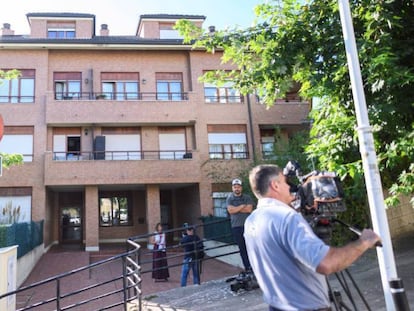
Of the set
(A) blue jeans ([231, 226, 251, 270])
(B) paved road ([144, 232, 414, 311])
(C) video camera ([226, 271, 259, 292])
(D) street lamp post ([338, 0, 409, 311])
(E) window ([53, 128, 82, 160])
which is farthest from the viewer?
(E) window ([53, 128, 82, 160])

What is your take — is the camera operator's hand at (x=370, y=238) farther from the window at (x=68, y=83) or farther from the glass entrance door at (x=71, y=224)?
the glass entrance door at (x=71, y=224)

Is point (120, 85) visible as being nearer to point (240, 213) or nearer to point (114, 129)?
point (114, 129)

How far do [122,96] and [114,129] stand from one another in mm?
2067

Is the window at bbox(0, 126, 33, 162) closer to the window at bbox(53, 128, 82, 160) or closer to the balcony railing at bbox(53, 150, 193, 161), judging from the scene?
the window at bbox(53, 128, 82, 160)

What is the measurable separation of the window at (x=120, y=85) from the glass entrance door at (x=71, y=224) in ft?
23.8

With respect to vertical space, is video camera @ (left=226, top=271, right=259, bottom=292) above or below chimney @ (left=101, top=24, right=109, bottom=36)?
below

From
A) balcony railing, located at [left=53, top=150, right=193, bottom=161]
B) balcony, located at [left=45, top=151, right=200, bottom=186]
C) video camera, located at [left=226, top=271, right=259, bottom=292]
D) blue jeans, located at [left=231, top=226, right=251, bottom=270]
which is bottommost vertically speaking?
video camera, located at [left=226, top=271, right=259, bottom=292]

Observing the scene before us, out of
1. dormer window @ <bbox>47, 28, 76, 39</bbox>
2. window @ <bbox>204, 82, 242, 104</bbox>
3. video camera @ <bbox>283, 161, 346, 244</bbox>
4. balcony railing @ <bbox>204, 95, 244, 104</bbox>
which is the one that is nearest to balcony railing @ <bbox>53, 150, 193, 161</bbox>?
balcony railing @ <bbox>204, 95, 244, 104</bbox>

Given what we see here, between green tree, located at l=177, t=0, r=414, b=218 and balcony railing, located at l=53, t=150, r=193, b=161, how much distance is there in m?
15.9

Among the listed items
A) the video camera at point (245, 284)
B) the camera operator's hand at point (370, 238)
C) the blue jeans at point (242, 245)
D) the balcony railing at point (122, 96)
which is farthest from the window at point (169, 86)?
the camera operator's hand at point (370, 238)

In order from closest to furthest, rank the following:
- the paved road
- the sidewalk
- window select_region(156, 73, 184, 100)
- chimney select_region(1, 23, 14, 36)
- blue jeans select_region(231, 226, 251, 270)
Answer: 1. the paved road
2. the sidewalk
3. blue jeans select_region(231, 226, 251, 270)
4. window select_region(156, 73, 184, 100)
5. chimney select_region(1, 23, 14, 36)

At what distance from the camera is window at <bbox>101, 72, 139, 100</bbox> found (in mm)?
23078

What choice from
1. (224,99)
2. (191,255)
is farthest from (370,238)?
(224,99)

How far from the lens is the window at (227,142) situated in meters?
23.1
